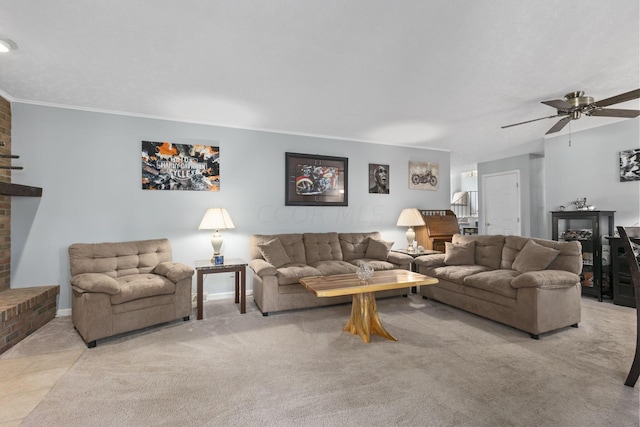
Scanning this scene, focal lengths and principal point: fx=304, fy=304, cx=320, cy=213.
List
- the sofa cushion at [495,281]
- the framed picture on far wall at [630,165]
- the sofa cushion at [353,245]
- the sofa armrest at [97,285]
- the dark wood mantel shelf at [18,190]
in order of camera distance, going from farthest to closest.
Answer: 1. the sofa cushion at [353,245]
2. the framed picture on far wall at [630,165]
3. the sofa cushion at [495,281]
4. the dark wood mantel shelf at [18,190]
5. the sofa armrest at [97,285]

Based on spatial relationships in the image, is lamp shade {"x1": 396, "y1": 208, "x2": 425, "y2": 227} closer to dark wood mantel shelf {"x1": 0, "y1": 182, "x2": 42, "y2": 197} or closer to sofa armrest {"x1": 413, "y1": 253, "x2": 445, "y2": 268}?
sofa armrest {"x1": 413, "y1": 253, "x2": 445, "y2": 268}

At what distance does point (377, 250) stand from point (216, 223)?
93.0 inches

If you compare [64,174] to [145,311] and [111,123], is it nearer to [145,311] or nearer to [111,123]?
[111,123]

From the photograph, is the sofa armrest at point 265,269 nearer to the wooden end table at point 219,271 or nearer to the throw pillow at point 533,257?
the wooden end table at point 219,271

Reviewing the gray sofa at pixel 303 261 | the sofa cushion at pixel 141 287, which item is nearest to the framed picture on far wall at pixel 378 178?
the gray sofa at pixel 303 261

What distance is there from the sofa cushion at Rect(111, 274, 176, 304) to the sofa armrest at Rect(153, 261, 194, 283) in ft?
0.17

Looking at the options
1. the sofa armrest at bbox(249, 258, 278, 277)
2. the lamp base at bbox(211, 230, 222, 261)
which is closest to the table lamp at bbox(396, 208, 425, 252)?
the sofa armrest at bbox(249, 258, 278, 277)

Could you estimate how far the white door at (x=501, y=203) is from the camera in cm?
644

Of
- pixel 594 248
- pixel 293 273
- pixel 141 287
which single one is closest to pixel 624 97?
pixel 594 248

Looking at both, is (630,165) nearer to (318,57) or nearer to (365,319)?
(365,319)

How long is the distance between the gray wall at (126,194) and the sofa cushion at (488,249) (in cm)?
196

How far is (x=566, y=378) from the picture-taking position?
2184 millimetres

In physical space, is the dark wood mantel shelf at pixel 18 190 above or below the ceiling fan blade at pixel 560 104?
below

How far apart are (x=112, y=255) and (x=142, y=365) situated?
5.27 ft
